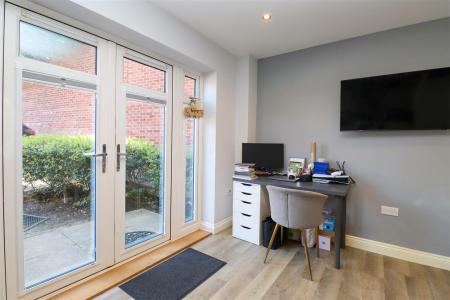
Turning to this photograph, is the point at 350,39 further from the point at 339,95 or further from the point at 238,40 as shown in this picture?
the point at 238,40

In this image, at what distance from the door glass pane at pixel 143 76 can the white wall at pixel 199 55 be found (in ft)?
0.59

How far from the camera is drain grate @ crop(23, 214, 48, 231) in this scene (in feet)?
5.41

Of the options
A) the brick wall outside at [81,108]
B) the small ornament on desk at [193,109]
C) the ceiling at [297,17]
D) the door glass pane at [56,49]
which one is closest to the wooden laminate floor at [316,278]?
the brick wall outside at [81,108]

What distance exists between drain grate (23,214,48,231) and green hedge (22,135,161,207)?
151 mm

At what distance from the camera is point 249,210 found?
2754 millimetres

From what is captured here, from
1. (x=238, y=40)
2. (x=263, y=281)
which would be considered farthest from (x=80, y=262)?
(x=238, y=40)

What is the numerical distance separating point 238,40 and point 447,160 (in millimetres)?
2659

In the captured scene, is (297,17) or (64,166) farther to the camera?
(297,17)

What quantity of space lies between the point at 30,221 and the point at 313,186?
8.44 feet

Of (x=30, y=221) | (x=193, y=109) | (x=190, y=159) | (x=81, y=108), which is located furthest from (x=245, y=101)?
(x=30, y=221)

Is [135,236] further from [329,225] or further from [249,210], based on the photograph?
[329,225]

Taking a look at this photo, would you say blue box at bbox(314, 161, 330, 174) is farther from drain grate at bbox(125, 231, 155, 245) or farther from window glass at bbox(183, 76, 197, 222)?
drain grate at bbox(125, 231, 155, 245)

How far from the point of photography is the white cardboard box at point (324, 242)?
8.51 ft

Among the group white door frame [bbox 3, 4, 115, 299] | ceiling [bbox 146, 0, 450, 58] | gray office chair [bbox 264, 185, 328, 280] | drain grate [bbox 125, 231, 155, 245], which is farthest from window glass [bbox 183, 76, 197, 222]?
gray office chair [bbox 264, 185, 328, 280]
